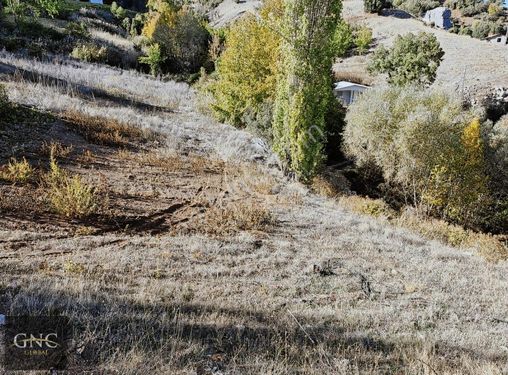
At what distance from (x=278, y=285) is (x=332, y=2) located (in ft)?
33.7

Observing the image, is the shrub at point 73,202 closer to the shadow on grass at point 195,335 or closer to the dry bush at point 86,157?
the dry bush at point 86,157

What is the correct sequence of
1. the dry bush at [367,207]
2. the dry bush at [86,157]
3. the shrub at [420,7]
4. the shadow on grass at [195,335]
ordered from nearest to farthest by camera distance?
the shadow on grass at [195,335], the dry bush at [86,157], the dry bush at [367,207], the shrub at [420,7]

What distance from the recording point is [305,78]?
12336 mm

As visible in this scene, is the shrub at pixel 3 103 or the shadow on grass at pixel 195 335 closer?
the shadow on grass at pixel 195 335

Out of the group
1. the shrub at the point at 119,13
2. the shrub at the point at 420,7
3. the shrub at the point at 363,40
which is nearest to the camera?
the shrub at the point at 363,40

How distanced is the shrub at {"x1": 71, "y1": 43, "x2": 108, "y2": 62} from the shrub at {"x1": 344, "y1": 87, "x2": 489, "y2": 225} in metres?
21.4

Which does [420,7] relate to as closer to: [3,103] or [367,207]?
[367,207]

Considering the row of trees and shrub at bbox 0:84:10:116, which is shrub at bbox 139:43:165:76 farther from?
shrub at bbox 0:84:10:116

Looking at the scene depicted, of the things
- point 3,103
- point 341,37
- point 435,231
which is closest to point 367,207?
point 435,231

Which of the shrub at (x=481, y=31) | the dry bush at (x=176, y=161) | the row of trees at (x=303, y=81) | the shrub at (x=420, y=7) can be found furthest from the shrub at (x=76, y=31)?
the shrub at (x=420, y=7)

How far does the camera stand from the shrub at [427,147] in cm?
1460

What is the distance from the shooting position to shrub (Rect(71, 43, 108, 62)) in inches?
1060

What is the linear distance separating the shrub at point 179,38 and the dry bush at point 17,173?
92.6ft

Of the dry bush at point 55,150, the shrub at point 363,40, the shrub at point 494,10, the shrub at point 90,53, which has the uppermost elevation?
the shrub at point 494,10
